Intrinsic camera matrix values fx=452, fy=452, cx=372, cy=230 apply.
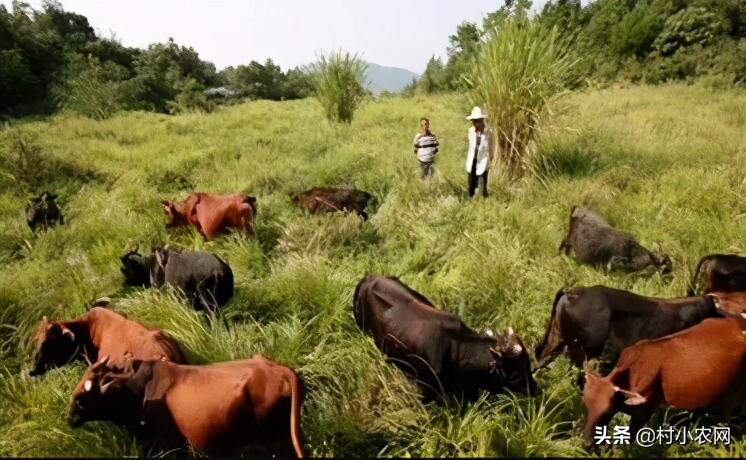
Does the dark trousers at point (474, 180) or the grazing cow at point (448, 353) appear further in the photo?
the dark trousers at point (474, 180)

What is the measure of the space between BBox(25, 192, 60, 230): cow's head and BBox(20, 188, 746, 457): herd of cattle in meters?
2.33

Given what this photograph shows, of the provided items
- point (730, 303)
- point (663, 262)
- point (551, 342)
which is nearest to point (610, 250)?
point (663, 262)

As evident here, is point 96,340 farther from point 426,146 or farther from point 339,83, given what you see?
point 339,83

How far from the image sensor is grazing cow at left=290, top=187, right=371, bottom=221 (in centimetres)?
502

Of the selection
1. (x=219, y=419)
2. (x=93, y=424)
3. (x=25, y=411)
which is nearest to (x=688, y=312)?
(x=219, y=419)

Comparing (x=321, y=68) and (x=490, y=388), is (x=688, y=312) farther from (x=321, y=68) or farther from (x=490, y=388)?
(x=321, y=68)

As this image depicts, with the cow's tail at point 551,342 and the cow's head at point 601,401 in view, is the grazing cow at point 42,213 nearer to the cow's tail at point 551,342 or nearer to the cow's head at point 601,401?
the cow's tail at point 551,342

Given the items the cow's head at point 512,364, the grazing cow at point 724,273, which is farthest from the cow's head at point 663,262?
the cow's head at point 512,364

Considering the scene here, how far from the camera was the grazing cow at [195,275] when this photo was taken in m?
3.27

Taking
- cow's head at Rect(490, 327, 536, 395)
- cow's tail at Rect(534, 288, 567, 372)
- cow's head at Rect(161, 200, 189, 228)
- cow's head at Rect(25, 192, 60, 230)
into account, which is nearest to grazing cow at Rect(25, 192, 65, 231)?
cow's head at Rect(25, 192, 60, 230)

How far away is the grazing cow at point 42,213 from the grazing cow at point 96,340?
107 inches

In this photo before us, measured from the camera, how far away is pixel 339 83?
31.3 ft

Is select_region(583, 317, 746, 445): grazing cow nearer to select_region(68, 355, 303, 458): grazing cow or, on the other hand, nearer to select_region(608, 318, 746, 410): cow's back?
select_region(608, 318, 746, 410): cow's back

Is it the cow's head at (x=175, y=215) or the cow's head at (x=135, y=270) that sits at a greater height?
the cow's head at (x=175, y=215)
